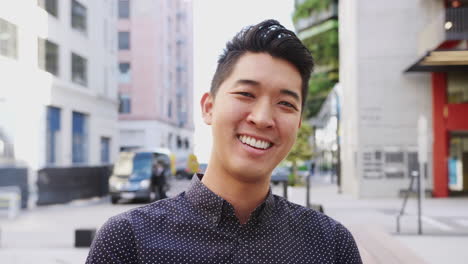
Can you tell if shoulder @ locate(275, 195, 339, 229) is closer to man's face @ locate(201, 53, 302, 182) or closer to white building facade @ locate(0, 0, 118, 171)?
man's face @ locate(201, 53, 302, 182)

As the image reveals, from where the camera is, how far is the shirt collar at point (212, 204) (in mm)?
1888

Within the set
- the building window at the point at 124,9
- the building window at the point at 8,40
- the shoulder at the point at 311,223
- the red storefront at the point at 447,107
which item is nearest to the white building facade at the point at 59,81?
the building window at the point at 8,40

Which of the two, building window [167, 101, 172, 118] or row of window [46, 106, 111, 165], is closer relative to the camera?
row of window [46, 106, 111, 165]

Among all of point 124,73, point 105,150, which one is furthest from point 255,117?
point 124,73

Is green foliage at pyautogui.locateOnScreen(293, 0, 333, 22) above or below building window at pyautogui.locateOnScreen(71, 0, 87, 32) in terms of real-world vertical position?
above

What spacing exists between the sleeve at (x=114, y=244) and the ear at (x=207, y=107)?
525 mm

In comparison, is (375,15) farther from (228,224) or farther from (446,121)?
(228,224)

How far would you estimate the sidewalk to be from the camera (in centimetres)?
376

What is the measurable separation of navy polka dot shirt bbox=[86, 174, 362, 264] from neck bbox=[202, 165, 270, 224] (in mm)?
35

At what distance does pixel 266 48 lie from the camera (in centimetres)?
192

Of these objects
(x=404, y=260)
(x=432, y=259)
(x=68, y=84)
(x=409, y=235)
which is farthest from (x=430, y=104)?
(x=404, y=260)

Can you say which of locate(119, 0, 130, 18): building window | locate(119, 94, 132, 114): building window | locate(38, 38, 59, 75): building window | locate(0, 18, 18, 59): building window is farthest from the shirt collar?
locate(119, 0, 130, 18): building window

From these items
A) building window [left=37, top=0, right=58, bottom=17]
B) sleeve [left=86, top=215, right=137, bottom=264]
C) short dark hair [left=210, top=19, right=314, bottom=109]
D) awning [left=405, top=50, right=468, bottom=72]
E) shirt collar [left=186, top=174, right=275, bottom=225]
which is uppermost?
building window [left=37, top=0, right=58, bottom=17]

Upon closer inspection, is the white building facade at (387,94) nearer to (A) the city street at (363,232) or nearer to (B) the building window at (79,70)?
(A) the city street at (363,232)
